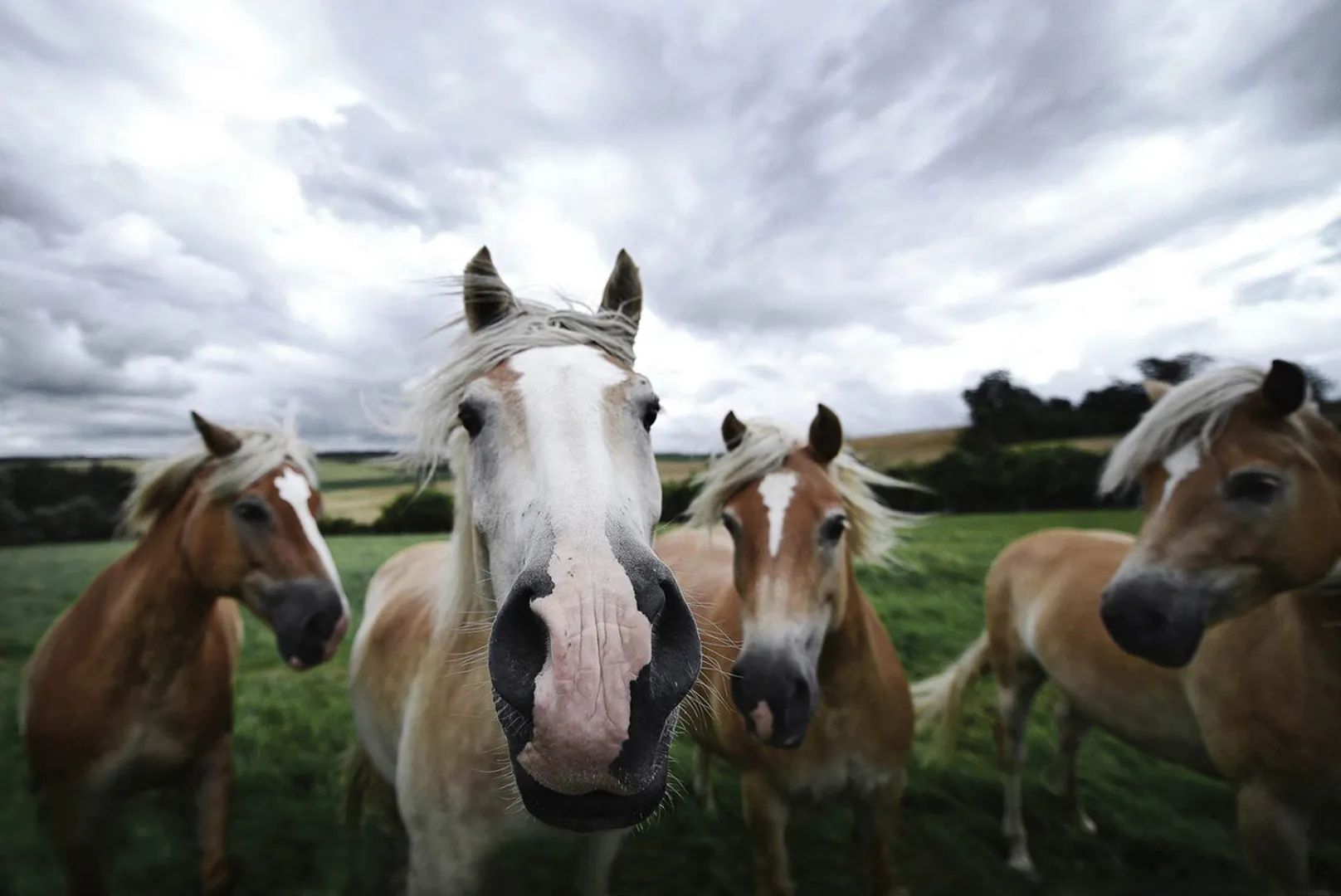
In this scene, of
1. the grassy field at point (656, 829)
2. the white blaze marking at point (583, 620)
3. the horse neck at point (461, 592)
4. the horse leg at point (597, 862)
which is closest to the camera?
the white blaze marking at point (583, 620)

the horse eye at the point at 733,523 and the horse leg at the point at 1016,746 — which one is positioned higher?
the horse eye at the point at 733,523

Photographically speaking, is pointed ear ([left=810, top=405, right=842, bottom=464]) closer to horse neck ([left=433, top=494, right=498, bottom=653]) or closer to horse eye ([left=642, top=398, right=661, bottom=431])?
horse eye ([left=642, top=398, right=661, bottom=431])

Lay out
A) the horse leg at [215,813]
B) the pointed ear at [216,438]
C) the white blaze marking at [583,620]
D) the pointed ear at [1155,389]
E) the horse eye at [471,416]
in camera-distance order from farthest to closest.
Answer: the pointed ear at [1155,389], the pointed ear at [216,438], the horse leg at [215,813], the horse eye at [471,416], the white blaze marking at [583,620]

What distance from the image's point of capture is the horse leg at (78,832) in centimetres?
215

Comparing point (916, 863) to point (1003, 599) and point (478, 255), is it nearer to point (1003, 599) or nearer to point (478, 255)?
point (1003, 599)

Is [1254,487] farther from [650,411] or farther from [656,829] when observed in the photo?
[656,829]

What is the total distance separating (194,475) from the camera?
103 inches

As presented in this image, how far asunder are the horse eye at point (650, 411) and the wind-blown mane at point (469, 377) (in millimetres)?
287

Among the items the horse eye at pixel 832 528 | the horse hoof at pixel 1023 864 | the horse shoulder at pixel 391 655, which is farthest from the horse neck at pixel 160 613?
A: the horse hoof at pixel 1023 864

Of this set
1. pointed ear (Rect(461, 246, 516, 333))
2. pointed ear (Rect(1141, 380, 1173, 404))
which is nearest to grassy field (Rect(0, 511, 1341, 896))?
pointed ear (Rect(1141, 380, 1173, 404))

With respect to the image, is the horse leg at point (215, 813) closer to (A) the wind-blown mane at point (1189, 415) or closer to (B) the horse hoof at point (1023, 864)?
(B) the horse hoof at point (1023, 864)

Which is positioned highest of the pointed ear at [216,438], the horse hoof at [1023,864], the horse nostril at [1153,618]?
the pointed ear at [216,438]

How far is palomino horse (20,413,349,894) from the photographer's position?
2191 mm

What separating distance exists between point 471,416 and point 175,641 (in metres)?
2.22
